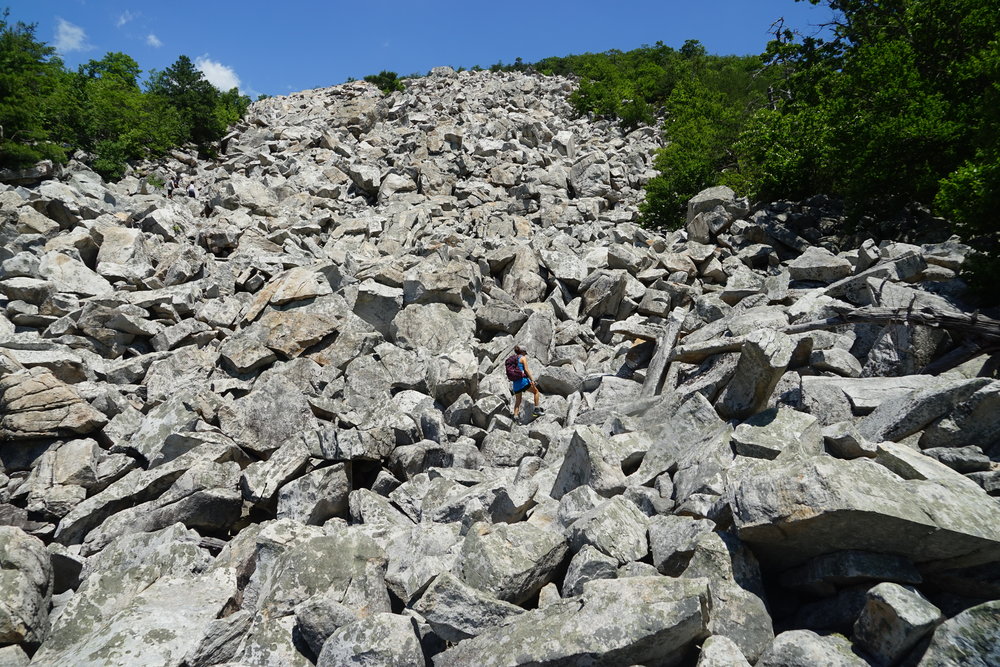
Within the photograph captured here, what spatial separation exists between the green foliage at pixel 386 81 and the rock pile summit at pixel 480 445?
33.0 metres

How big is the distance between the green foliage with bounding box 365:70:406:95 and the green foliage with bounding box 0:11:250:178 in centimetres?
1342

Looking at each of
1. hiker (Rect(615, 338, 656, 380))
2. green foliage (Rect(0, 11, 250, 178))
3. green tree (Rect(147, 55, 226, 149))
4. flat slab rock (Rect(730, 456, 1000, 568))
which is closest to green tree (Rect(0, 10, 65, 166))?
green foliage (Rect(0, 11, 250, 178))

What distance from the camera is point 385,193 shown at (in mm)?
24797

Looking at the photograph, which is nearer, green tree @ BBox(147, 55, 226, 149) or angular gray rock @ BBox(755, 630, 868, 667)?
angular gray rock @ BBox(755, 630, 868, 667)

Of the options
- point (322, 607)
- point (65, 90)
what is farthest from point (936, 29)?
point (65, 90)

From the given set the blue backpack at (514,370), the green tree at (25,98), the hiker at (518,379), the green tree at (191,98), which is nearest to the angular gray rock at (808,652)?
the hiker at (518,379)

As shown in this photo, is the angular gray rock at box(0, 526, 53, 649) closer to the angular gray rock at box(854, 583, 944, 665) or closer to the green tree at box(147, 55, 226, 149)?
the angular gray rock at box(854, 583, 944, 665)

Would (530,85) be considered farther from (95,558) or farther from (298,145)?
(95,558)

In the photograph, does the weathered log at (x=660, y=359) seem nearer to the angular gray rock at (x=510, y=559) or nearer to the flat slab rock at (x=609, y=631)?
the angular gray rock at (x=510, y=559)

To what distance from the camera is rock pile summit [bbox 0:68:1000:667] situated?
4.11 meters

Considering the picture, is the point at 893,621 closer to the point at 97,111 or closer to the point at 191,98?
the point at 97,111

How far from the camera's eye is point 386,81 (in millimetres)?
49562

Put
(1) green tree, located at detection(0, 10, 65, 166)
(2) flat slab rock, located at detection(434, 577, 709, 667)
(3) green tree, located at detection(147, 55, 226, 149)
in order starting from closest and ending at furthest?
1. (2) flat slab rock, located at detection(434, 577, 709, 667)
2. (1) green tree, located at detection(0, 10, 65, 166)
3. (3) green tree, located at detection(147, 55, 226, 149)

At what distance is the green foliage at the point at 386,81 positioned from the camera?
48125 millimetres
